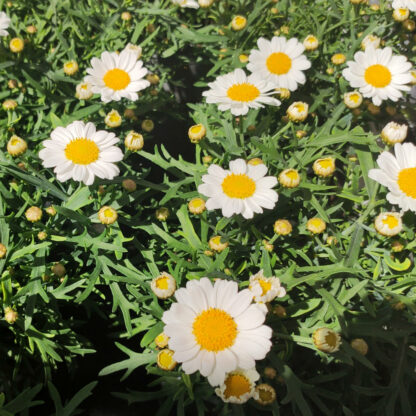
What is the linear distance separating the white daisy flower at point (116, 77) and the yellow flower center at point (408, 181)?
2.47ft

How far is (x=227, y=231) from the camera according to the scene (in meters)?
1.20

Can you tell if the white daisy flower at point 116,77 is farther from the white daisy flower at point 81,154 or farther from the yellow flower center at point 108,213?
the yellow flower center at point 108,213

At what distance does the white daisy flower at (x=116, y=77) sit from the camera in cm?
116

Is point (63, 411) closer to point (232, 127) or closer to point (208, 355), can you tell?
point (208, 355)

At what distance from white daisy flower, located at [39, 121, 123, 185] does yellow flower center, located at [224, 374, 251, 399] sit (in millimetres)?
533

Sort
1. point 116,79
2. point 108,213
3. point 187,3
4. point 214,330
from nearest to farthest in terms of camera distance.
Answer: point 214,330
point 108,213
point 116,79
point 187,3

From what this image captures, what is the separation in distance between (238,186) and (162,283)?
11.6 inches

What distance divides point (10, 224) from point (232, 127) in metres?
0.72

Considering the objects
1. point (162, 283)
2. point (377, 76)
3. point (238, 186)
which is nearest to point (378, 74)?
point (377, 76)

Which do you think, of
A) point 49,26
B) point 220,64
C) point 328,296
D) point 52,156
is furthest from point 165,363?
point 49,26

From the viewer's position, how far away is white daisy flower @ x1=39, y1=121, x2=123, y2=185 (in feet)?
3.10

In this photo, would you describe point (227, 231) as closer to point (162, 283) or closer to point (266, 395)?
point (162, 283)

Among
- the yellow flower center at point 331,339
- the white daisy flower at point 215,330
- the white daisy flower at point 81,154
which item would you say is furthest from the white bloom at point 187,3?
the yellow flower center at point 331,339

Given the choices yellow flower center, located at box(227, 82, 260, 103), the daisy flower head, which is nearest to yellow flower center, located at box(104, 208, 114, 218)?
yellow flower center, located at box(227, 82, 260, 103)
